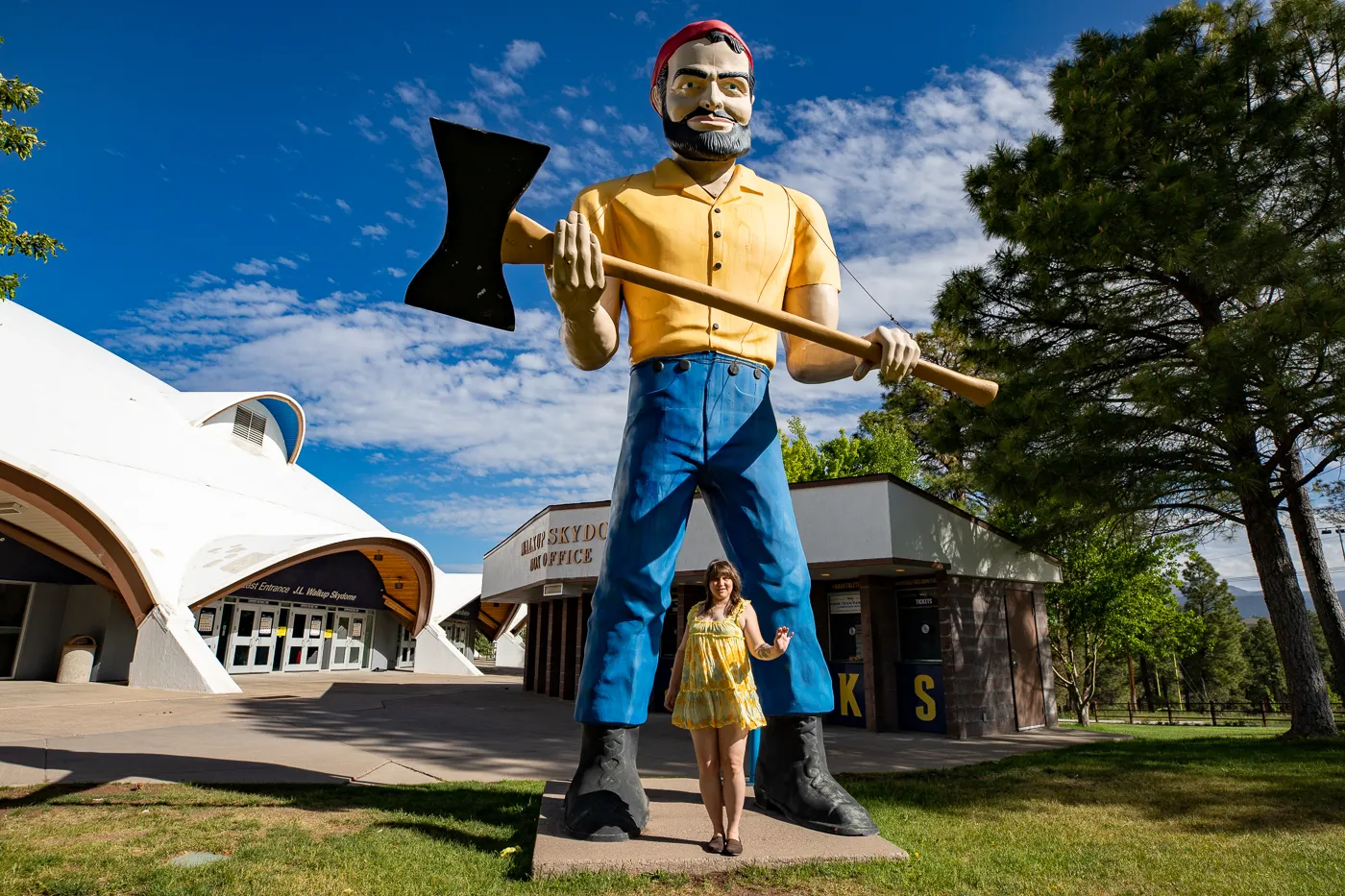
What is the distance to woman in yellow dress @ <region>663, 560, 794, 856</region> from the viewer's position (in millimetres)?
3098

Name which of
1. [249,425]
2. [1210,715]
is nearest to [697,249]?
[1210,715]

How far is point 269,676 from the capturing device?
2025 cm

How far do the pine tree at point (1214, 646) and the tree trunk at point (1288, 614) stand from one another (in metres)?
32.2

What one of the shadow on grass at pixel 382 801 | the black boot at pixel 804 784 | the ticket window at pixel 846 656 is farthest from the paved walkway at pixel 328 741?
the black boot at pixel 804 784

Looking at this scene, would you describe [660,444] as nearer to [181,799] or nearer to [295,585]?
[181,799]

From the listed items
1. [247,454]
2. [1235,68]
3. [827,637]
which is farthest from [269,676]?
[1235,68]

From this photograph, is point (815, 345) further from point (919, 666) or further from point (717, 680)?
point (919, 666)

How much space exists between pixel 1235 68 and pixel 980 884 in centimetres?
981

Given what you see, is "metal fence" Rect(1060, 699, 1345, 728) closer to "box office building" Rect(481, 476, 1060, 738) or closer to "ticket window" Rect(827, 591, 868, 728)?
"box office building" Rect(481, 476, 1060, 738)

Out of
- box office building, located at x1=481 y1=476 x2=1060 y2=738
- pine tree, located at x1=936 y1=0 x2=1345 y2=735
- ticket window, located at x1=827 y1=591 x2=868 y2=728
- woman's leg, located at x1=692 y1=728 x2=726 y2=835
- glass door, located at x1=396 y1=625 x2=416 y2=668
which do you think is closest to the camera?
woman's leg, located at x1=692 y1=728 x2=726 y2=835

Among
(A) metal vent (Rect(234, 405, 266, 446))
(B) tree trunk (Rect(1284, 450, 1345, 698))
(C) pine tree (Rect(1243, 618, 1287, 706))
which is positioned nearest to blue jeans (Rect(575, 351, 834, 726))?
(B) tree trunk (Rect(1284, 450, 1345, 698))

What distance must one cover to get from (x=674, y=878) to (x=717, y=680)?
73 centimetres

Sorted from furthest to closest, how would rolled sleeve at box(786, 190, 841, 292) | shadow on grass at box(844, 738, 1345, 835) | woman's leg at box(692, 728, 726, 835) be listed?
shadow on grass at box(844, 738, 1345, 835) → rolled sleeve at box(786, 190, 841, 292) → woman's leg at box(692, 728, 726, 835)

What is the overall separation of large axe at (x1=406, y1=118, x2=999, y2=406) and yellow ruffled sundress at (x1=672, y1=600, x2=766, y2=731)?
1286 mm
